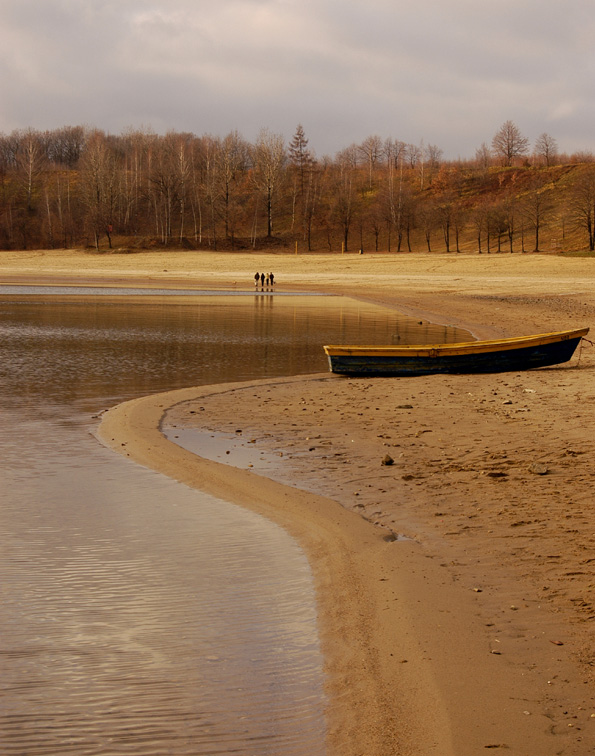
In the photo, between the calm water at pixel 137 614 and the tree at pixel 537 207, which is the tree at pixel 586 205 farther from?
the calm water at pixel 137 614

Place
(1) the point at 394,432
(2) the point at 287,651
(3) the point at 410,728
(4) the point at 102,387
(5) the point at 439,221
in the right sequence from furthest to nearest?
(5) the point at 439,221 → (4) the point at 102,387 → (1) the point at 394,432 → (2) the point at 287,651 → (3) the point at 410,728

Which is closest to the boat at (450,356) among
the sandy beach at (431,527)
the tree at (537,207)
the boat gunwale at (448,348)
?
the boat gunwale at (448,348)

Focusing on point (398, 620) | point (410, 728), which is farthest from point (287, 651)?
point (410, 728)

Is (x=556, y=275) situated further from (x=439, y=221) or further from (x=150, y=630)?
(x=150, y=630)

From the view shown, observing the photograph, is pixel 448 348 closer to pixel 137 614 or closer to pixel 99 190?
pixel 137 614

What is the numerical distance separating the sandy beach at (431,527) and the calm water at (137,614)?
301 mm

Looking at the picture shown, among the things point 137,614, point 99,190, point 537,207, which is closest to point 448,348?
point 137,614

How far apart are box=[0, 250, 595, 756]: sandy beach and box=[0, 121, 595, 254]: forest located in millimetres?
70515

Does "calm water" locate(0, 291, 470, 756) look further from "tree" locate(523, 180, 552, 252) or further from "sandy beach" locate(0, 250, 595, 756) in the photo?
"tree" locate(523, 180, 552, 252)

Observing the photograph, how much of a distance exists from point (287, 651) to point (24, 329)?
2357 cm

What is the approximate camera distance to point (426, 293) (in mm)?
45344

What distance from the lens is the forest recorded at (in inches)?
3570

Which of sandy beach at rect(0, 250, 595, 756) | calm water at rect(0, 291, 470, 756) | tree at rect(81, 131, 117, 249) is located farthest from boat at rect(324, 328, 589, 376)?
tree at rect(81, 131, 117, 249)

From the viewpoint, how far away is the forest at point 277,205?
90688 millimetres
